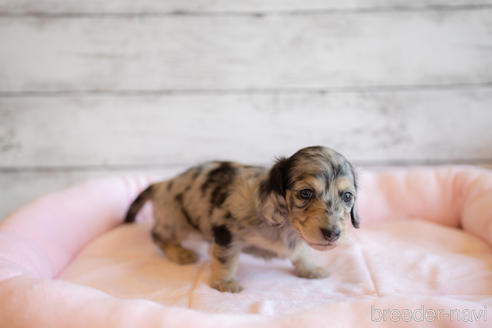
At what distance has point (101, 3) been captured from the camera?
3.18m

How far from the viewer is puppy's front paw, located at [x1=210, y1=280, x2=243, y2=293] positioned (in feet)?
6.41

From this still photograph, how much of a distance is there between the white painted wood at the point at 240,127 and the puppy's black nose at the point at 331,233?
1872 millimetres

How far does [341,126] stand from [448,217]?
110cm

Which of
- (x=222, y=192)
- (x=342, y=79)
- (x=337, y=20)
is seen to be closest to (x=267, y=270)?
(x=222, y=192)

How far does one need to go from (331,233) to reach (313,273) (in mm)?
675

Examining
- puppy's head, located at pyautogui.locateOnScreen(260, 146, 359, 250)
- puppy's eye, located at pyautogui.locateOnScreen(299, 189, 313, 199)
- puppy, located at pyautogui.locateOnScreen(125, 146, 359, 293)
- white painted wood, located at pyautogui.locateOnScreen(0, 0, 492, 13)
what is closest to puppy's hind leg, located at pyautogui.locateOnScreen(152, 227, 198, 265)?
puppy, located at pyautogui.locateOnScreen(125, 146, 359, 293)

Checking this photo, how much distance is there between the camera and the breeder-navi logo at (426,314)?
1.32m

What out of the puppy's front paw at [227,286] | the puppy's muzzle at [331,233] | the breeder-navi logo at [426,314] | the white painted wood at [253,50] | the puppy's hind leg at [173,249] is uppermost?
the white painted wood at [253,50]

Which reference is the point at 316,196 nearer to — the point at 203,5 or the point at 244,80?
the point at 244,80

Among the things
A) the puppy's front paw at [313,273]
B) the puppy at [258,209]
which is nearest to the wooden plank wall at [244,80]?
the puppy at [258,209]

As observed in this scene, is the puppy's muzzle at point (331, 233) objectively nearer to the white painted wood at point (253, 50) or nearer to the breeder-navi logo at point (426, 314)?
the breeder-navi logo at point (426, 314)

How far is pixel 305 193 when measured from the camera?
164 centimetres

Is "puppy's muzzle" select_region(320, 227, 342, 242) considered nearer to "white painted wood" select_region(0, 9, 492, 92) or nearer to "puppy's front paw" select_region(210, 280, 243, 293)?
"puppy's front paw" select_region(210, 280, 243, 293)

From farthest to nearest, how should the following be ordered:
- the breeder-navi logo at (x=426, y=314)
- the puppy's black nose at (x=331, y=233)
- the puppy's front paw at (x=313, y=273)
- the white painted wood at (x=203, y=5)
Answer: the white painted wood at (x=203, y=5) → the puppy's front paw at (x=313, y=273) → the puppy's black nose at (x=331, y=233) → the breeder-navi logo at (x=426, y=314)
